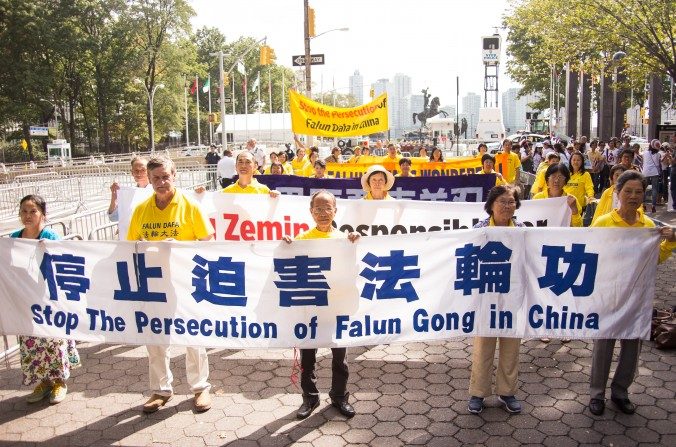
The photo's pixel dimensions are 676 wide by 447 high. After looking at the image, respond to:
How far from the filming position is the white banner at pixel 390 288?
445cm

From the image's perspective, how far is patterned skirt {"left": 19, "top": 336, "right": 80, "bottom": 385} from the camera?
16.4ft

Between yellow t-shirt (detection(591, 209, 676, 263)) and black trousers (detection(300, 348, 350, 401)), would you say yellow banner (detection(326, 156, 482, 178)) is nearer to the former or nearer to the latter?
yellow t-shirt (detection(591, 209, 676, 263))

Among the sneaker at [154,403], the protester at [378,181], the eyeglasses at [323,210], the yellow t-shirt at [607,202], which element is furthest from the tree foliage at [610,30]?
the sneaker at [154,403]

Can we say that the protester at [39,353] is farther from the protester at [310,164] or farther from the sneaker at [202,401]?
the protester at [310,164]

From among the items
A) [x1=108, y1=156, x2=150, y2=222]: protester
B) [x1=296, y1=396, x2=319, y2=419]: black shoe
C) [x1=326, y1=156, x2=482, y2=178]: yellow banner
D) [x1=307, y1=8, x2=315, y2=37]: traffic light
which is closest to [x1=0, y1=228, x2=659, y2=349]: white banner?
[x1=296, y1=396, x2=319, y2=419]: black shoe

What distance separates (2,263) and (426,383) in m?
3.74

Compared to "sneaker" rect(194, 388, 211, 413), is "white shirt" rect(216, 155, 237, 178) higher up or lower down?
higher up

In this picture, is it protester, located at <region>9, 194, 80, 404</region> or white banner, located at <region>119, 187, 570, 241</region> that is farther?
white banner, located at <region>119, 187, 570, 241</region>

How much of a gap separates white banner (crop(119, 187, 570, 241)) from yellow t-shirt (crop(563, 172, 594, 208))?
1930mm

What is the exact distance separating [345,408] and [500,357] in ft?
4.21

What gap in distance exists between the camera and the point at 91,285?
470 centimetres

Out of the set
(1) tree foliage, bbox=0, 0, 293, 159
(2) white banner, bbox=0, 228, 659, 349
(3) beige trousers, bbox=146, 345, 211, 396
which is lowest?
(3) beige trousers, bbox=146, 345, 211, 396

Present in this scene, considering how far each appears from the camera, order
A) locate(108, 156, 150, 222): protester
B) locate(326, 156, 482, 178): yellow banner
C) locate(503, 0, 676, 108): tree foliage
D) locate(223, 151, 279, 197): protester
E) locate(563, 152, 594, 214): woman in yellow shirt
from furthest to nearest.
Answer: locate(503, 0, 676, 108): tree foliage → locate(326, 156, 482, 178): yellow banner → locate(563, 152, 594, 214): woman in yellow shirt → locate(223, 151, 279, 197): protester → locate(108, 156, 150, 222): protester

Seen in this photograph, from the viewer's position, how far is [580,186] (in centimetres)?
825
